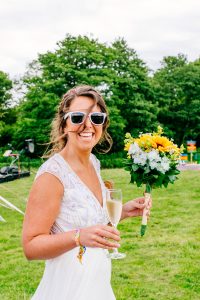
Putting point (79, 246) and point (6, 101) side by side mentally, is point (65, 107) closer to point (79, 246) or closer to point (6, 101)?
point (79, 246)

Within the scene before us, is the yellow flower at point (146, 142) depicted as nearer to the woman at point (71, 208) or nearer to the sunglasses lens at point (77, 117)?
the woman at point (71, 208)

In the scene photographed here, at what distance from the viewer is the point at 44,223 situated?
2002mm

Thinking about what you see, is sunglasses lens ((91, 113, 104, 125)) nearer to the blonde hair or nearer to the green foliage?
the blonde hair

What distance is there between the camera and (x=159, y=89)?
152 feet

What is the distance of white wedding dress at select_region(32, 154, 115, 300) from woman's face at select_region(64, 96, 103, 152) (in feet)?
0.39

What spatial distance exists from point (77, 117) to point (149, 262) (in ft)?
16.6

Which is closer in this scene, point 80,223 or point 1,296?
point 80,223

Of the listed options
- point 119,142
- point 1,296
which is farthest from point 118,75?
point 1,296

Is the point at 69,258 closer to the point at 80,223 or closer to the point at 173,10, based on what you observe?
the point at 80,223

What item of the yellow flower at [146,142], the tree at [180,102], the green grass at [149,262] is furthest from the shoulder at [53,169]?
the tree at [180,102]

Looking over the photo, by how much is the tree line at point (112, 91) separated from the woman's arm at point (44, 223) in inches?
1244

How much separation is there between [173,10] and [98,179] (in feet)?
201

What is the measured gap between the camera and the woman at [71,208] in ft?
6.53

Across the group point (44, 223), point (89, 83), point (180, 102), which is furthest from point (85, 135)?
point (180, 102)
